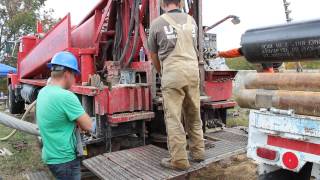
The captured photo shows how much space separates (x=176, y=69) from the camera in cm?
374

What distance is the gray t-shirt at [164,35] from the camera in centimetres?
377

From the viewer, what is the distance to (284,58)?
107 inches

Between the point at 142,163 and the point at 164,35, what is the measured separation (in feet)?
4.49

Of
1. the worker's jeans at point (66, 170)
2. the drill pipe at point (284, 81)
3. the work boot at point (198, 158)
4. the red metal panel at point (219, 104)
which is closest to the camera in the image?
the drill pipe at point (284, 81)

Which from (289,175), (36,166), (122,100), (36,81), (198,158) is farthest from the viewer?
(36,81)

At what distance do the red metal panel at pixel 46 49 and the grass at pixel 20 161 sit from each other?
161 centimetres

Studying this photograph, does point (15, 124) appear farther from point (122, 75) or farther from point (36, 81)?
point (36, 81)

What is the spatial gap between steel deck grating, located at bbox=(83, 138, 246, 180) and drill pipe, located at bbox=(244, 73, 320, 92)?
3.84 ft

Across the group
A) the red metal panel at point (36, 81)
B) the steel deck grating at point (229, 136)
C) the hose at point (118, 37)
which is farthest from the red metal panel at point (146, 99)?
the red metal panel at point (36, 81)

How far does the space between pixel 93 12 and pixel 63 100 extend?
3.90m

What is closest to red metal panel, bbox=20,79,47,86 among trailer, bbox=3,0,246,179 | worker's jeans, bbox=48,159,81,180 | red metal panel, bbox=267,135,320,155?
trailer, bbox=3,0,246,179

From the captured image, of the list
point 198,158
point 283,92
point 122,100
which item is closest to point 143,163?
point 198,158

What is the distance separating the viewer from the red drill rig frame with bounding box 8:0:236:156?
461cm

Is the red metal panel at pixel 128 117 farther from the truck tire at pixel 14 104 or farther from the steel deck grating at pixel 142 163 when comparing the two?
the truck tire at pixel 14 104
